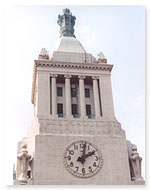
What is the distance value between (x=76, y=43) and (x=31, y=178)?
1785 centimetres

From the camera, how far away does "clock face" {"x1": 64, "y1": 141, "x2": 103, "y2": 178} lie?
31578mm

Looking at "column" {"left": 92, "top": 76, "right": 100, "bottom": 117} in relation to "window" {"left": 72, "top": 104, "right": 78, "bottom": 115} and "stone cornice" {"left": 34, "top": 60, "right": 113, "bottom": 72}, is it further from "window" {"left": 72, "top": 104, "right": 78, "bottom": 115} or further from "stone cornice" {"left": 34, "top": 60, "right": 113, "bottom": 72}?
"window" {"left": 72, "top": 104, "right": 78, "bottom": 115}

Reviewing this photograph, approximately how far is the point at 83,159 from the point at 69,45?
15.1m

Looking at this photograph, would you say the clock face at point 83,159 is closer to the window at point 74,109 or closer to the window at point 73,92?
the window at point 74,109

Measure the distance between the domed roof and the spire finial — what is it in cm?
171

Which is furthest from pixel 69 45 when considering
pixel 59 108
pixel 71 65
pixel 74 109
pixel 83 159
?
pixel 83 159

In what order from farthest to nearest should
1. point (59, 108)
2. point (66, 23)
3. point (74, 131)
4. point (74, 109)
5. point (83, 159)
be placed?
point (66, 23) < point (74, 109) < point (59, 108) < point (74, 131) < point (83, 159)

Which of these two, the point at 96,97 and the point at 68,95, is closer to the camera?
the point at 68,95

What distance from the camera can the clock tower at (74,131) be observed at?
1236 inches

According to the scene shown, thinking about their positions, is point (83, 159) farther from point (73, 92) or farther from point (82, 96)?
point (73, 92)

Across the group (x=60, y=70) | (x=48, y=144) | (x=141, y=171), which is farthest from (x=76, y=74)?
(x=141, y=171)

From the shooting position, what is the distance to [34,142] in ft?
106

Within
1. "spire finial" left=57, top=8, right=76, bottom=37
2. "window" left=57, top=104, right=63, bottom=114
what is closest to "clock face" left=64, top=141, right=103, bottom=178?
"window" left=57, top=104, right=63, bottom=114

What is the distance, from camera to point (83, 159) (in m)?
32.1
